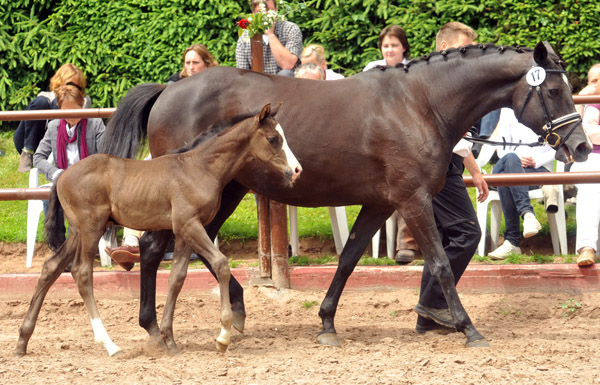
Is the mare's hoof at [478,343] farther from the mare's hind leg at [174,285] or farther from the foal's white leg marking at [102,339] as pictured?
the foal's white leg marking at [102,339]

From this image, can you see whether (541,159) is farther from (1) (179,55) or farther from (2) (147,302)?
Answer: (1) (179,55)

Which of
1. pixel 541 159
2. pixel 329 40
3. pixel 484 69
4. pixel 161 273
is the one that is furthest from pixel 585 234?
pixel 329 40

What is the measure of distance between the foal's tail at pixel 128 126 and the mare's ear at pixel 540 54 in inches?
104

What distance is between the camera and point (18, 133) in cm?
834

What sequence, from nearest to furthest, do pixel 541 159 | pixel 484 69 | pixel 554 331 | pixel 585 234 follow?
pixel 484 69 < pixel 554 331 < pixel 585 234 < pixel 541 159

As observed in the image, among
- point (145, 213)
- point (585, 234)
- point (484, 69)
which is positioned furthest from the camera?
point (585, 234)

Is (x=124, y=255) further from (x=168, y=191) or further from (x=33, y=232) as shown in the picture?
(x=168, y=191)

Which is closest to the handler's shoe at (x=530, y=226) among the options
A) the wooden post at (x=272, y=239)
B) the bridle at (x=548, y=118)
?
the bridle at (x=548, y=118)

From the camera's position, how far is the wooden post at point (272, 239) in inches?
275

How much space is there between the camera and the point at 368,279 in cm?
709

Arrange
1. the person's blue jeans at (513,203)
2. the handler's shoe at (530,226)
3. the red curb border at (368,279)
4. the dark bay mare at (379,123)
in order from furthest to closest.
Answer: the person's blue jeans at (513,203) < the handler's shoe at (530,226) < the red curb border at (368,279) < the dark bay mare at (379,123)

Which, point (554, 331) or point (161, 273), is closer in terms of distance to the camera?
point (554, 331)

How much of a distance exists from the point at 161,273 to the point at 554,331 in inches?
127

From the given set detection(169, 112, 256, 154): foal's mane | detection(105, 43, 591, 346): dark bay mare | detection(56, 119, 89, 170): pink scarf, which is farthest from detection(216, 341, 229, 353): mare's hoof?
detection(56, 119, 89, 170): pink scarf
